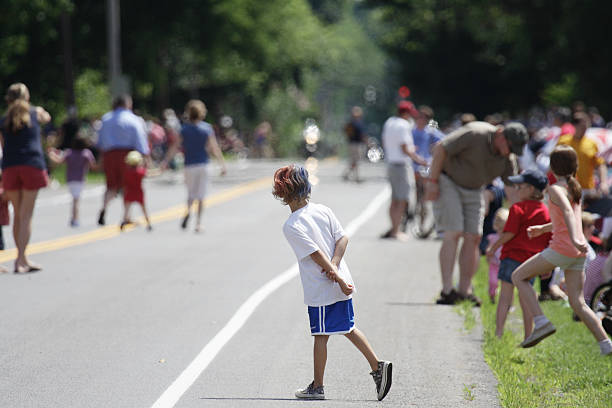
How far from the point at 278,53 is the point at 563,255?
4889 centimetres

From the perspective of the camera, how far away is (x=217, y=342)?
8.82m

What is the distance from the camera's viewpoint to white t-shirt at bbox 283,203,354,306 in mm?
6750

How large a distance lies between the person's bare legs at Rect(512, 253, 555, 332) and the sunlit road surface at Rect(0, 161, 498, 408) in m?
0.56

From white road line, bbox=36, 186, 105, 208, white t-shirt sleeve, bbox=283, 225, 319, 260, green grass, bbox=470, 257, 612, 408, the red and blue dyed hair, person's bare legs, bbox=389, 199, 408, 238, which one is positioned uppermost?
the red and blue dyed hair

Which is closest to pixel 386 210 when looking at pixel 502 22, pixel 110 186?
pixel 110 186

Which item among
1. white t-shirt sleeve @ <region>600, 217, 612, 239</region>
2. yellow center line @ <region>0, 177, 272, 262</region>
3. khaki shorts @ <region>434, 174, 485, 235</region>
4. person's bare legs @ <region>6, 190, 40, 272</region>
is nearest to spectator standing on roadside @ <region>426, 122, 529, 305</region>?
khaki shorts @ <region>434, 174, 485, 235</region>

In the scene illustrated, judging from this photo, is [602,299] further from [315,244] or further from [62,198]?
[62,198]

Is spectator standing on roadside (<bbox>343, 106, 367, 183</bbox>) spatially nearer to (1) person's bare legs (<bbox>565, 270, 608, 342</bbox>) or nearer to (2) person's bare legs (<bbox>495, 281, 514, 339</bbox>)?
(2) person's bare legs (<bbox>495, 281, 514, 339</bbox>)

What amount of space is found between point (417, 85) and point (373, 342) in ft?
158

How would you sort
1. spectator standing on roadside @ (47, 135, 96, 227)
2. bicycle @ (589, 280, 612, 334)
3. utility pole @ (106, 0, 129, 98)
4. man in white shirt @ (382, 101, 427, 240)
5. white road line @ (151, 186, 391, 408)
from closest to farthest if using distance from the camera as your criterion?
white road line @ (151, 186, 391, 408) < bicycle @ (589, 280, 612, 334) < man in white shirt @ (382, 101, 427, 240) < spectator standing on roadside @ (47, 135, 96, 227) < utility pole @ (106, 0, 129, 98)

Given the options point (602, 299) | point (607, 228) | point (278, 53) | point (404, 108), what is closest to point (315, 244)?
point (602, 299)

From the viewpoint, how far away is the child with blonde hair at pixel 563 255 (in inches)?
321

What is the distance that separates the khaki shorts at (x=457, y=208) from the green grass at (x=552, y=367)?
84cm

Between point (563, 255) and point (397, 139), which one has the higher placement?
point (563, 255)
